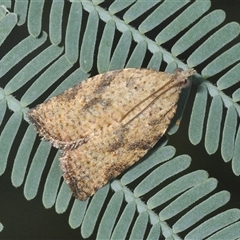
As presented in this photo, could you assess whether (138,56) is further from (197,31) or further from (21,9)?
(21,9)

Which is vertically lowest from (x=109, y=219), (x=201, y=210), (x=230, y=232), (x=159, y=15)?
(x=230, y=232)

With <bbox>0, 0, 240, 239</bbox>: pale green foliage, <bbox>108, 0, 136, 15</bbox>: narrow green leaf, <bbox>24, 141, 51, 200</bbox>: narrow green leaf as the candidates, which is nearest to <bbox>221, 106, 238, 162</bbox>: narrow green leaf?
<bbox>0, 0, 240, 239</bbox>: pale green foliage

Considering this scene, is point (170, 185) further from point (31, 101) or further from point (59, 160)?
point (31, 101)

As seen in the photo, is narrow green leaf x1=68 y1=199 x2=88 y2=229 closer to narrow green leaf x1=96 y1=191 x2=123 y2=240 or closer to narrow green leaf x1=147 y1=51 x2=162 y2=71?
narrow green leaf x1=96 y1=191 x2=123 y2=240

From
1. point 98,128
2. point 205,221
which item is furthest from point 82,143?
point 205,221

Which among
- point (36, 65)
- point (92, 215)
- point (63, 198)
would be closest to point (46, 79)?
point (36, 65)

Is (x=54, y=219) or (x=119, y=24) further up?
(x=119, y=24)
